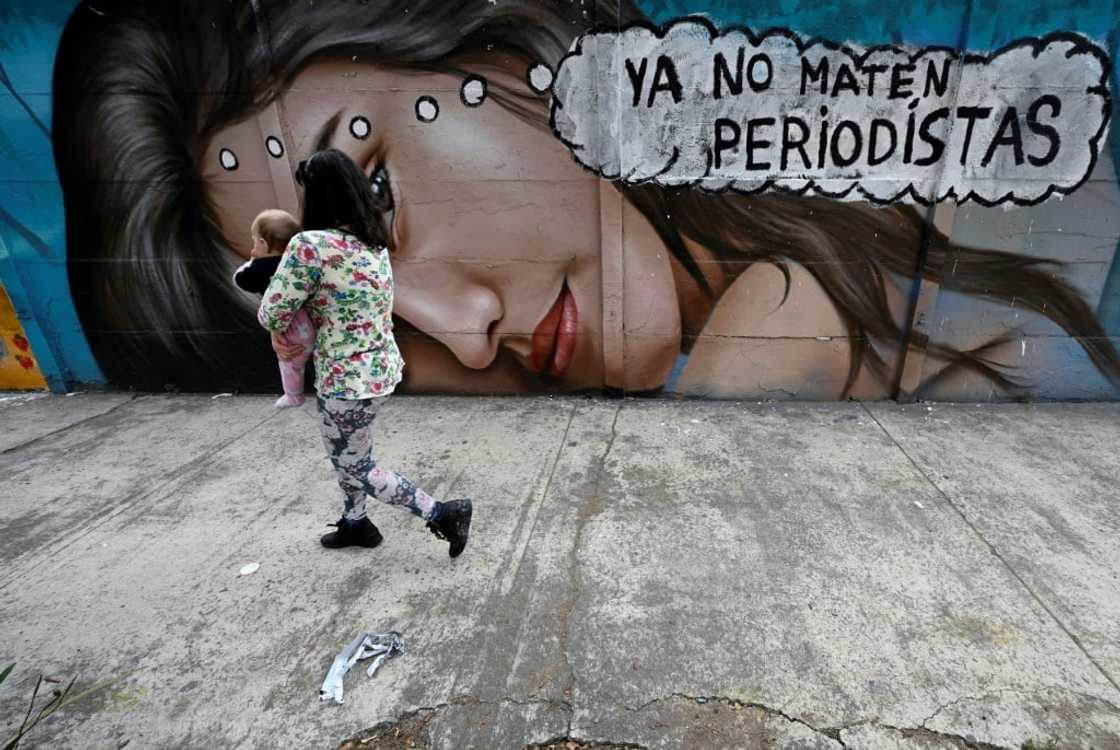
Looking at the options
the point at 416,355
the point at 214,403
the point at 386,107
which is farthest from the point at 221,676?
the point at 386,107

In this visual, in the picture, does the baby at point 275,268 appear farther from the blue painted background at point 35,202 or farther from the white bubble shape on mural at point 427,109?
the blue painted background at point 35,202

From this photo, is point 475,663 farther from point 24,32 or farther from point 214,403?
point 24,32

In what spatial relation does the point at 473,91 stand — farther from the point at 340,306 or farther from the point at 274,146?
the point at 340,306

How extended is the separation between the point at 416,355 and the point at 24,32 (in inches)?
128

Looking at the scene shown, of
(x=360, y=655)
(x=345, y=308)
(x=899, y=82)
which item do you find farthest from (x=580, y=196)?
(x=360, y=655)

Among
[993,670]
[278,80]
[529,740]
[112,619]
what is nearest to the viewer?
[529,740]

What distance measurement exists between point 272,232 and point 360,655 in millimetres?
1598

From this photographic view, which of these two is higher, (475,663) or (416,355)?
(416,355)

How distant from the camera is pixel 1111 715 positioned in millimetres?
1823

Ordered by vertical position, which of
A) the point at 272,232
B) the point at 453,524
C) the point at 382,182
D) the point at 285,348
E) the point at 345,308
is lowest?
the point at 453,524

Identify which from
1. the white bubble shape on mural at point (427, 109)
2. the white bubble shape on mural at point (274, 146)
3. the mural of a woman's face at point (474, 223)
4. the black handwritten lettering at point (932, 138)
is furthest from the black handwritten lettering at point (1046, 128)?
the white bubble shape on mural at point (274, 146)

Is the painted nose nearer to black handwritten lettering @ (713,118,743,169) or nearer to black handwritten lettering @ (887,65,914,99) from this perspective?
black handwritten lettering @ (713,118,743,169)

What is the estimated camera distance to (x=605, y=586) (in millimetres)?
2410

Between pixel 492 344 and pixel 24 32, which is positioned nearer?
pixel 24 32
